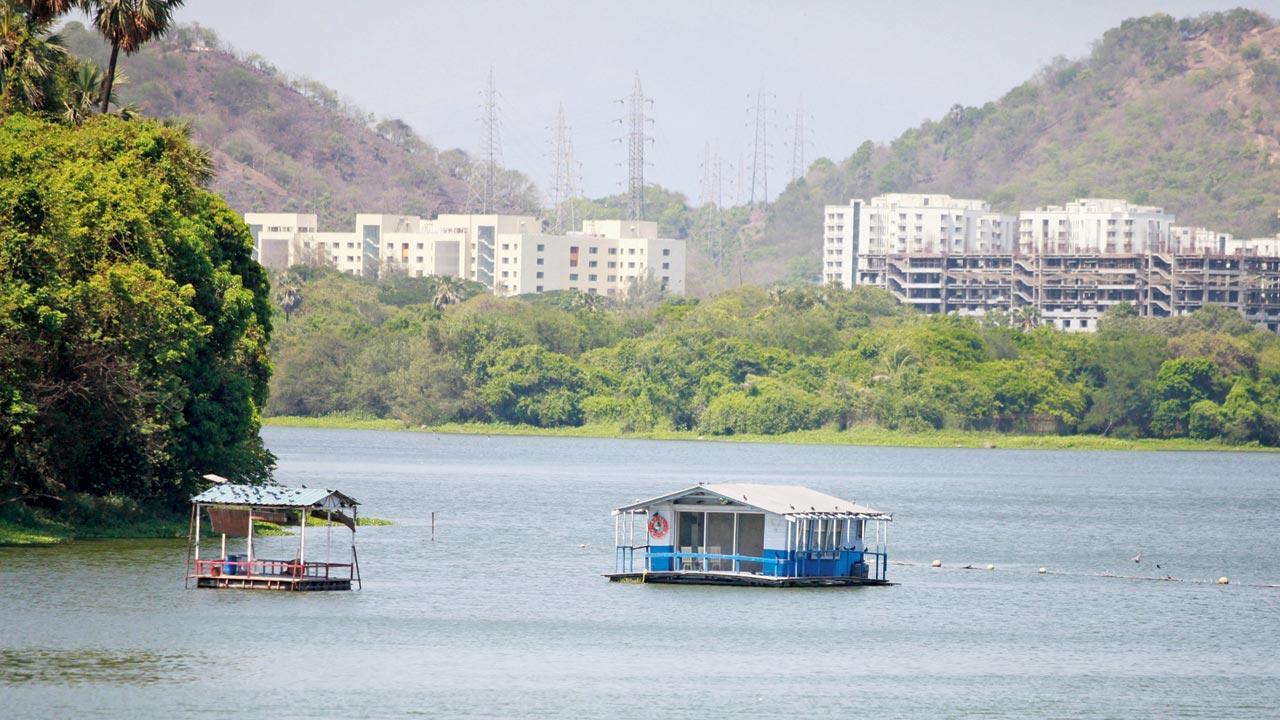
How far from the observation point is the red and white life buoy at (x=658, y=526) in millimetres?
65188

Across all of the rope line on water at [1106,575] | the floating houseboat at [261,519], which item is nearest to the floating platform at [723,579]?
the floating houseboat at [261,519]

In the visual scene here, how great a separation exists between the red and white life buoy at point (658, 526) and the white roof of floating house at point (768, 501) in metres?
0.94

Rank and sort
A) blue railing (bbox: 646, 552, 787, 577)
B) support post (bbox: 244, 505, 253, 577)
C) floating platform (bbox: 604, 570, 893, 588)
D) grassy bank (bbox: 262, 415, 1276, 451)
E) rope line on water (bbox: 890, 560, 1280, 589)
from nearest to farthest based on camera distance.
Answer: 1. support post (bbox: 244, 505, 253, 577)
2. floating platform (bbox: 604, 570, 893, 588)
3. blue railing (bbox: 646, 552, 787, 577)
4. rope line on water (bbox: 890, 560, 1280, 589)
5. grassy bank (bbox: 262, 415, 1276, 451)

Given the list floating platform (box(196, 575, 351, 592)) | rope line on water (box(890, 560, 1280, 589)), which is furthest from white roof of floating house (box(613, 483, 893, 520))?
rope line on water (box(890, 560, 1280, 589))

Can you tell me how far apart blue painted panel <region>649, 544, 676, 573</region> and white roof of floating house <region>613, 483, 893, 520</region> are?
197cm

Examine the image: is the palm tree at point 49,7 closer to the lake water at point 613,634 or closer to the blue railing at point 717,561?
the lake water at point 613,634

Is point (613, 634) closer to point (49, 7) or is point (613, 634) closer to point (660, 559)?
point (660, 559)

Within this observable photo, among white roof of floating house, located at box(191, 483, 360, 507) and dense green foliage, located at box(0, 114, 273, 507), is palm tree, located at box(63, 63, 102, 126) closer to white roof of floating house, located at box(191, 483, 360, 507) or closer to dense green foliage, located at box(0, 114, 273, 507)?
dense green foliage, located at box(0, 114, 273, 507)

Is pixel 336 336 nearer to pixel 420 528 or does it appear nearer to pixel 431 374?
pixel 431 374

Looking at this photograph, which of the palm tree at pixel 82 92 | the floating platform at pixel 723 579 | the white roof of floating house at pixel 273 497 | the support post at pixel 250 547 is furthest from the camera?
the palm tree at pixel 82 92

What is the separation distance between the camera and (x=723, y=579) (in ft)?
212

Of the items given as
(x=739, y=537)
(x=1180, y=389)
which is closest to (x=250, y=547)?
(x=739, y=537)

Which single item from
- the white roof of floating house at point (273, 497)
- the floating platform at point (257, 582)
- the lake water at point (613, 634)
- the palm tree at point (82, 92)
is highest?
the palm tree at point (82, 92)

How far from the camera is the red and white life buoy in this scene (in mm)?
65188
